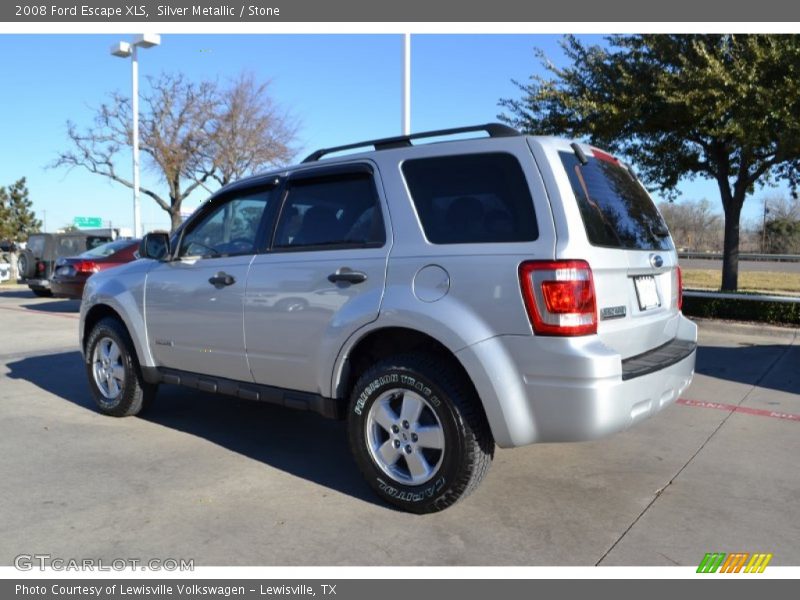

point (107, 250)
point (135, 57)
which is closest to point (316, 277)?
point (107, 250)

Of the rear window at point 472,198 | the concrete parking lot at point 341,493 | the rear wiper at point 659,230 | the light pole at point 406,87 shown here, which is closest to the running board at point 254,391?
the concrete parking lot at point 341,493

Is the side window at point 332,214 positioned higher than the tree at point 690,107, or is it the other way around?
the tree at point 690,107

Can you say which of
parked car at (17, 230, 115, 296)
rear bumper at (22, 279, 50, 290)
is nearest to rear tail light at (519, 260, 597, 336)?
parked car at (17, 230, 115, 296)

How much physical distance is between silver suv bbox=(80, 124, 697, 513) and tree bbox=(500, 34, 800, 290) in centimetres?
778

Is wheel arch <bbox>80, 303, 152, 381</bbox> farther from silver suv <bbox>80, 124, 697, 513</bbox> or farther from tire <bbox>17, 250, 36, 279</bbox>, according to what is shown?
tire <bbox>17, 250, 36, 279</bbox>

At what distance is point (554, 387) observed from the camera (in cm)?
309

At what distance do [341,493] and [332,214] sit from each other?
1.67 meters

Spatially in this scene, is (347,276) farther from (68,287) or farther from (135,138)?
(135,138)

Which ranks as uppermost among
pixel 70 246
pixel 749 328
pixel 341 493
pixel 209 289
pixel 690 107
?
pixel 690 107

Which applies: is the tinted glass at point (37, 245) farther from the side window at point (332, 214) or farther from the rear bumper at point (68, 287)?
the side window at point (332, 214)

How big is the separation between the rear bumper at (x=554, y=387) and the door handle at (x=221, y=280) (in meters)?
1.85

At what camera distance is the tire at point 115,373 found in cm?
529

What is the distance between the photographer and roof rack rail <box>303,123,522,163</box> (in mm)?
3553

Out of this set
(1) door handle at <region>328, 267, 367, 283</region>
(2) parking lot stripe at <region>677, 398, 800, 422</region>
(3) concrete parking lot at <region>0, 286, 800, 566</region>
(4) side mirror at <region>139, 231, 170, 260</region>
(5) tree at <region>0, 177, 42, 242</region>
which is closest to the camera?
(3) concrete parking lot at <region>0, 286, 800, 566</region>
